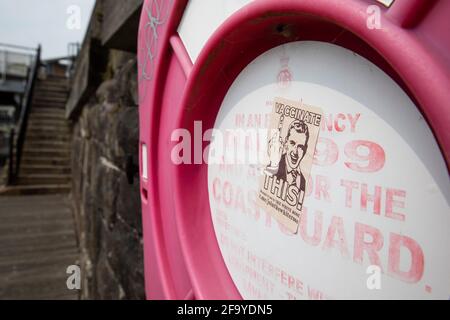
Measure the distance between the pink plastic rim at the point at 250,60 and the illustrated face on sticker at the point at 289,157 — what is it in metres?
0.09

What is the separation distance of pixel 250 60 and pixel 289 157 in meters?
0.17

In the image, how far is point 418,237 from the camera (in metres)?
0.32

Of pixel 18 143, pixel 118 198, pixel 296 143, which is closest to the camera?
pixel 296 143

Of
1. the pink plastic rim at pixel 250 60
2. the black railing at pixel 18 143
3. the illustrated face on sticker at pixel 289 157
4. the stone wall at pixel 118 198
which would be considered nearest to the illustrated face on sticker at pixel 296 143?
the illustrated face on sticker at pixel 289 157

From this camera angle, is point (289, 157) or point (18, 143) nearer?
point (289, 157)

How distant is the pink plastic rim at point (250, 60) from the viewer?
10.6 inches

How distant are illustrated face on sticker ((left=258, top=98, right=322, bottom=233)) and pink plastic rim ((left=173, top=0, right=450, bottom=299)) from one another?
91 millimetres

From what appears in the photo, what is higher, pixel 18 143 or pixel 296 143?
pixel 18 143

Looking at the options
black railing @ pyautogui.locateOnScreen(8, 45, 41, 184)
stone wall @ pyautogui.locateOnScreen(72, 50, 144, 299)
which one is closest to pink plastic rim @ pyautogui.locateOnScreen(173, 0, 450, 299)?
stone wall @ pyautogui.locateOnScreen(72, 50, 144, 299)

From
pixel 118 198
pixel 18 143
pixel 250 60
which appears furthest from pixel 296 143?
pixel 18 143

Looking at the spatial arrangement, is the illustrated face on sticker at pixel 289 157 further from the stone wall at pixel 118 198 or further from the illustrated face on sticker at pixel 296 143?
the stone wall at pixel 118 198

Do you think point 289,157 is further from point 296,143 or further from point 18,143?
point 18,143

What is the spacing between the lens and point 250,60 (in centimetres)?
53

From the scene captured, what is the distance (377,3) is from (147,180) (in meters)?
0.60
